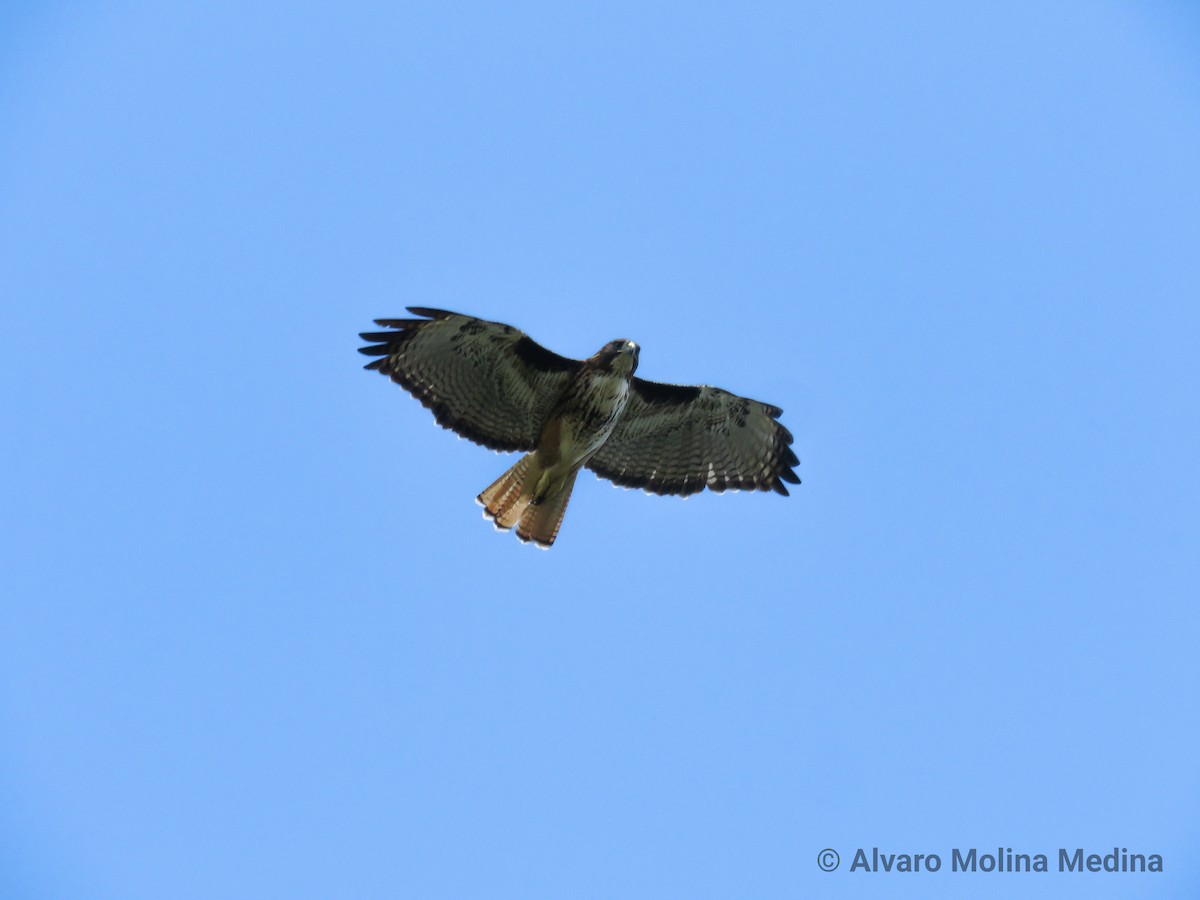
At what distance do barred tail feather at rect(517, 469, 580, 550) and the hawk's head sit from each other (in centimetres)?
145

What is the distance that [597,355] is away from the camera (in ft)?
38.7

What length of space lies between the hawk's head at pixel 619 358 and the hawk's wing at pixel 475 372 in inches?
15.0

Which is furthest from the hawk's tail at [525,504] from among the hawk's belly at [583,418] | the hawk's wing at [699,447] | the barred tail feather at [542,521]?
the hawk's wing at [699,447]

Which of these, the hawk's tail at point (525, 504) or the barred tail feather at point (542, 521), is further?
the barred tail feather at point (542, 521)

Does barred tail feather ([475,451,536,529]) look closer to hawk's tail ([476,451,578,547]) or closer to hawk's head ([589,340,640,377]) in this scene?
hawk's tail ([476,451,578,547])

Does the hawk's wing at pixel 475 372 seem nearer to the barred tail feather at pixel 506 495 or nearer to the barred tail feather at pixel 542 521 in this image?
the barred tail feather at pixel 506 495

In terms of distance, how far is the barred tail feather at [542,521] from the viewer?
40.8ft

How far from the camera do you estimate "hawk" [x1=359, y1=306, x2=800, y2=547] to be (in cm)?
1185

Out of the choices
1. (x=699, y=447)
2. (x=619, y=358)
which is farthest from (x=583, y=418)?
(x=699, y=447)

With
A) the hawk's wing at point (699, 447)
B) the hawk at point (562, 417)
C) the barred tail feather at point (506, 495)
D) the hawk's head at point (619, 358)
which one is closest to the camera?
the hawk's head at point (619, 358)

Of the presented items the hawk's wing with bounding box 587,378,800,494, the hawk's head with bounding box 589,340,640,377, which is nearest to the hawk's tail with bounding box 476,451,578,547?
the hawk's wing with bounding box 587,378,800,494

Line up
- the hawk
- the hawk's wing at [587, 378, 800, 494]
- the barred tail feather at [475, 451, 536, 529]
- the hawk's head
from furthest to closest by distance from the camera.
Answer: the hawk's wing at [587, 378, 800, 494] < the barred tail feather at [475, 451, 536, 529] < the hawk < the hawk's head

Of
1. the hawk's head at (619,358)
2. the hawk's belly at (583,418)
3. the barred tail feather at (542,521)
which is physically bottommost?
the barred tail feather at (542,521)

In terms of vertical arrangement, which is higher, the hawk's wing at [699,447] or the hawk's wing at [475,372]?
the hawk's wing at [699,447]
